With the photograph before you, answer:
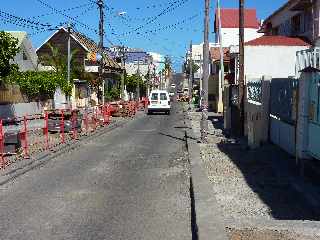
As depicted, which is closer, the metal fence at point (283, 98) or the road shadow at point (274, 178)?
the road shadow at point (274, 178)

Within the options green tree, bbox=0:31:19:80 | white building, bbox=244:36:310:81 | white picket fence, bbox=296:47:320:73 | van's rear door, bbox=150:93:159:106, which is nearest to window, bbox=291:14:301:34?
white building, bbox=244:36:310:81

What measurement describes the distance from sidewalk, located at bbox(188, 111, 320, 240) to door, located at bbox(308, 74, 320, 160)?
0.74 meters

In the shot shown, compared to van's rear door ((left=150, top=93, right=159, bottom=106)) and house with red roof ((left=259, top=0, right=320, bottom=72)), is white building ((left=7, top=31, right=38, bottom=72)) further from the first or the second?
house with red roof ((left=259, top=0, right=320, bottom=72))

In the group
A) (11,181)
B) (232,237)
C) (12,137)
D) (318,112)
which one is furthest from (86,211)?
(12,137)

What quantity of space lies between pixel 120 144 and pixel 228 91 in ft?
33.9

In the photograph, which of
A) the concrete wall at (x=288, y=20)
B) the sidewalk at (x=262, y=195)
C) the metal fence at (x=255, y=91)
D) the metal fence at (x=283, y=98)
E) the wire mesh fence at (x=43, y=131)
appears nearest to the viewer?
the sidewalk at (x=262, y=195)

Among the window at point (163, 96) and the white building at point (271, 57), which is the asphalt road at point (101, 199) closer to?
the white building at point (271, 57)

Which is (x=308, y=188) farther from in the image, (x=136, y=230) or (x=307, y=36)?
(x=307, y=36)

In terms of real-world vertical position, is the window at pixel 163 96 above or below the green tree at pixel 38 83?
below

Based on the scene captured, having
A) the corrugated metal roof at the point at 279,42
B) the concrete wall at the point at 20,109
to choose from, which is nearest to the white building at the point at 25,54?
the concrete wall at the point at 20,109

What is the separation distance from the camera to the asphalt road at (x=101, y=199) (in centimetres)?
771

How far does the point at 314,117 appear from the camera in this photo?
11.4m

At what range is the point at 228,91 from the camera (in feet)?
96.2

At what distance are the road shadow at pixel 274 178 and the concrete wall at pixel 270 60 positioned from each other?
1755 centimetres
